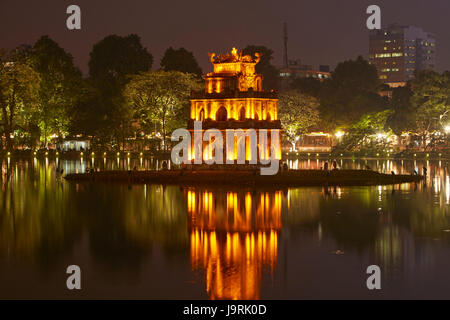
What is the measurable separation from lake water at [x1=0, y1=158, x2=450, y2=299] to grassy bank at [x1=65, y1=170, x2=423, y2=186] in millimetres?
5947

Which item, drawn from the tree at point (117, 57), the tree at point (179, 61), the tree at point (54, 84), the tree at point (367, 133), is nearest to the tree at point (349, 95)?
the tree at point (367, 133)

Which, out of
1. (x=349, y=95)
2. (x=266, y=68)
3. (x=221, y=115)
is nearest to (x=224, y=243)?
(x=221, y=115)

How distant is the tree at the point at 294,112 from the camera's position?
11762 centimetres

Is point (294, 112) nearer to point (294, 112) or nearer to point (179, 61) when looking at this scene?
point (294, 112)

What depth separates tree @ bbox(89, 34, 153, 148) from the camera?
113750 mm

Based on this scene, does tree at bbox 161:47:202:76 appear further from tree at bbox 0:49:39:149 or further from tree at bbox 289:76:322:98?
tree at bbox 289:76:322:98

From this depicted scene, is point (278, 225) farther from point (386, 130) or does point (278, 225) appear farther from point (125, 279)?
point (386, 130)

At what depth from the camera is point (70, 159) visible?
344 feet

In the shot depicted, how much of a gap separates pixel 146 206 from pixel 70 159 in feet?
202

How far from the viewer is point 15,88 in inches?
3962

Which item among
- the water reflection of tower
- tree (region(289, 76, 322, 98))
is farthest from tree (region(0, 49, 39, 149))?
tree (region(289, 76, 322, 98))

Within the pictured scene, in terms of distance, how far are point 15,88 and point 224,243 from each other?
74266mm
